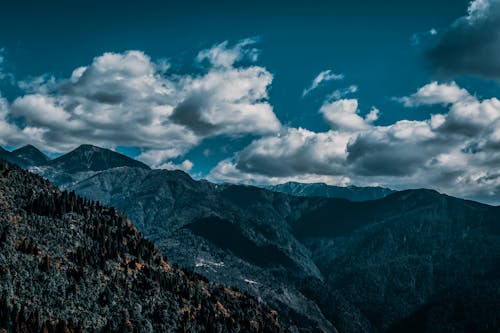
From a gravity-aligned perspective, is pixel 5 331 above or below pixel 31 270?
below

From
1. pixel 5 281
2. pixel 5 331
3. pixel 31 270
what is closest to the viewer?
pixel 5 331

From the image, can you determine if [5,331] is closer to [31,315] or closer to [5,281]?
[31,315]

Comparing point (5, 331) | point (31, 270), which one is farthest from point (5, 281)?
point (5, 331)

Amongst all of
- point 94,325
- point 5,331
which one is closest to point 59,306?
→ point 94,325

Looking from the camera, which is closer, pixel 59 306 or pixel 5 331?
pixel 5 331

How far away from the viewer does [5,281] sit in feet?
609

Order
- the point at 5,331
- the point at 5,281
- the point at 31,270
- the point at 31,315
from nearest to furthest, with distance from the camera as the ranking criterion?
the point at 5,331 < the point at 31,315 < the point at 5,281 < the point at 31,270

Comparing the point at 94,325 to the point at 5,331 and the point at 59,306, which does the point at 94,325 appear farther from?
the point at 5,331

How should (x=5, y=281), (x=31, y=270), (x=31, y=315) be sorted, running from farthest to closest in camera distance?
1. (x=31, y=270)
2. (x=5, y=281)
3. (x=31, y=315)

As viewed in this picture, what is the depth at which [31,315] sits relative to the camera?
171125mm

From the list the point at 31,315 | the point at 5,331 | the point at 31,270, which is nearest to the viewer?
the point at 5,331

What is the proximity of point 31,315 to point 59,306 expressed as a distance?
2143 centimetres

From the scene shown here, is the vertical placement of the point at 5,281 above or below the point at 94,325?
above

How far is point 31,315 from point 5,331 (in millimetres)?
12774
